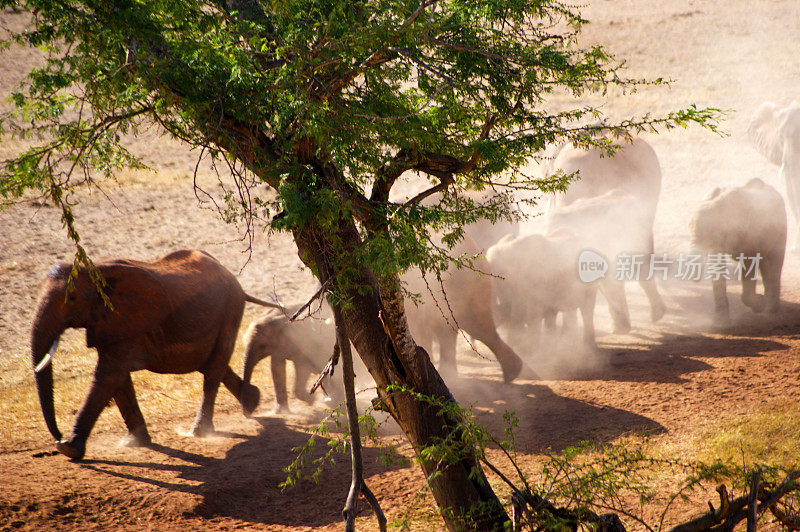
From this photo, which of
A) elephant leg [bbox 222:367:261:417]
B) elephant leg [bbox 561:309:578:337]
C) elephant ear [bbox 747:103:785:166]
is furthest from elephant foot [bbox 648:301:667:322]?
elephant leg [bbox 222:367:261:417]

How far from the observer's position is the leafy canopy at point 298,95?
11.6 feet

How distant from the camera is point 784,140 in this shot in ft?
46.6

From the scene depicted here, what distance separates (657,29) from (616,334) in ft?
79.4

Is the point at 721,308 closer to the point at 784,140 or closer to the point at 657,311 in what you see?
the point at 657,311

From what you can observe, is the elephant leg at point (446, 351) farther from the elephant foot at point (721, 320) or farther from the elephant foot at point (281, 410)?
the elephant foot at point (721, 320)

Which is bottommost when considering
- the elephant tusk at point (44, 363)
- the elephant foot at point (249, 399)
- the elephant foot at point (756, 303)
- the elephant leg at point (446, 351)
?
the elephant foot at point (249, 399)

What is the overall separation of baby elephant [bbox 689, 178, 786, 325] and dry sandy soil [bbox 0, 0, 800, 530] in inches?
19.2

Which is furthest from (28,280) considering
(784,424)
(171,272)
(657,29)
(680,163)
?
(657,29)

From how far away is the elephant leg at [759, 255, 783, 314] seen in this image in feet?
35.7

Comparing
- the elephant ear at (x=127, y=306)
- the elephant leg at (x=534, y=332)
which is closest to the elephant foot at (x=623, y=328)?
the elephant leg at (x=534, y=332)

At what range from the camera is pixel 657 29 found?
101 feet

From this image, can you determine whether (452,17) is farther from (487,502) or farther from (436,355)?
(436,355)

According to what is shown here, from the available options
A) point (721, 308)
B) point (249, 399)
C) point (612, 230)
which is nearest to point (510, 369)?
point (612, 230)

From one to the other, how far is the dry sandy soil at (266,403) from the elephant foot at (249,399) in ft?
0.44
